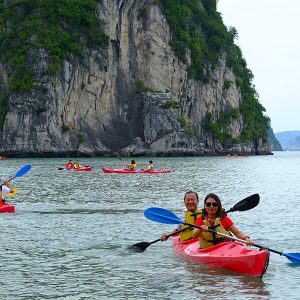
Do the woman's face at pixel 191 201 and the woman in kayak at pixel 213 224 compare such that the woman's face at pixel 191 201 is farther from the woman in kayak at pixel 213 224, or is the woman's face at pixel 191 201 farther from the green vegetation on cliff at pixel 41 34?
the green vegetation on cliff at pixel 41 34

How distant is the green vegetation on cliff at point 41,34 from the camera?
8725 centimetres

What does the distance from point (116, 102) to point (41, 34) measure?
15.1 meters

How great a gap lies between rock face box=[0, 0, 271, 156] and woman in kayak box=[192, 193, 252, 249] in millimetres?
73482

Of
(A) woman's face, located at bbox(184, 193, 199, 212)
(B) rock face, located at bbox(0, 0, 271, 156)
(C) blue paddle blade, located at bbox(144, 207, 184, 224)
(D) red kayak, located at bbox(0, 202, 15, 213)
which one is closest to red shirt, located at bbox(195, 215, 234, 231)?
(A) woman's face, located at bbox(184, 193, 199, 212)

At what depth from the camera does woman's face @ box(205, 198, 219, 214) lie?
12.2 metres

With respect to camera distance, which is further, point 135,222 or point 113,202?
point 113,202

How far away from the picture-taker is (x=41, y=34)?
8869 centimetres

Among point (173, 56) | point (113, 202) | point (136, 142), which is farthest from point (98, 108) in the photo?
point (113, 202)

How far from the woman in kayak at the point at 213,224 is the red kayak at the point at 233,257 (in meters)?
0.16

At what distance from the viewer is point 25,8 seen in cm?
9269

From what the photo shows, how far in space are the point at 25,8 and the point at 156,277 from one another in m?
85.2

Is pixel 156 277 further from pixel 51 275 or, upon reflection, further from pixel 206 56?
pixel 206 56

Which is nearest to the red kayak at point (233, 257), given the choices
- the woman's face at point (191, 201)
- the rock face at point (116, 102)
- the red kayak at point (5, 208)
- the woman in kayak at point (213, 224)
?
the woman in kayak at point (213, 224)

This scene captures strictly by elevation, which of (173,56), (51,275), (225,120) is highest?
(173,56)
